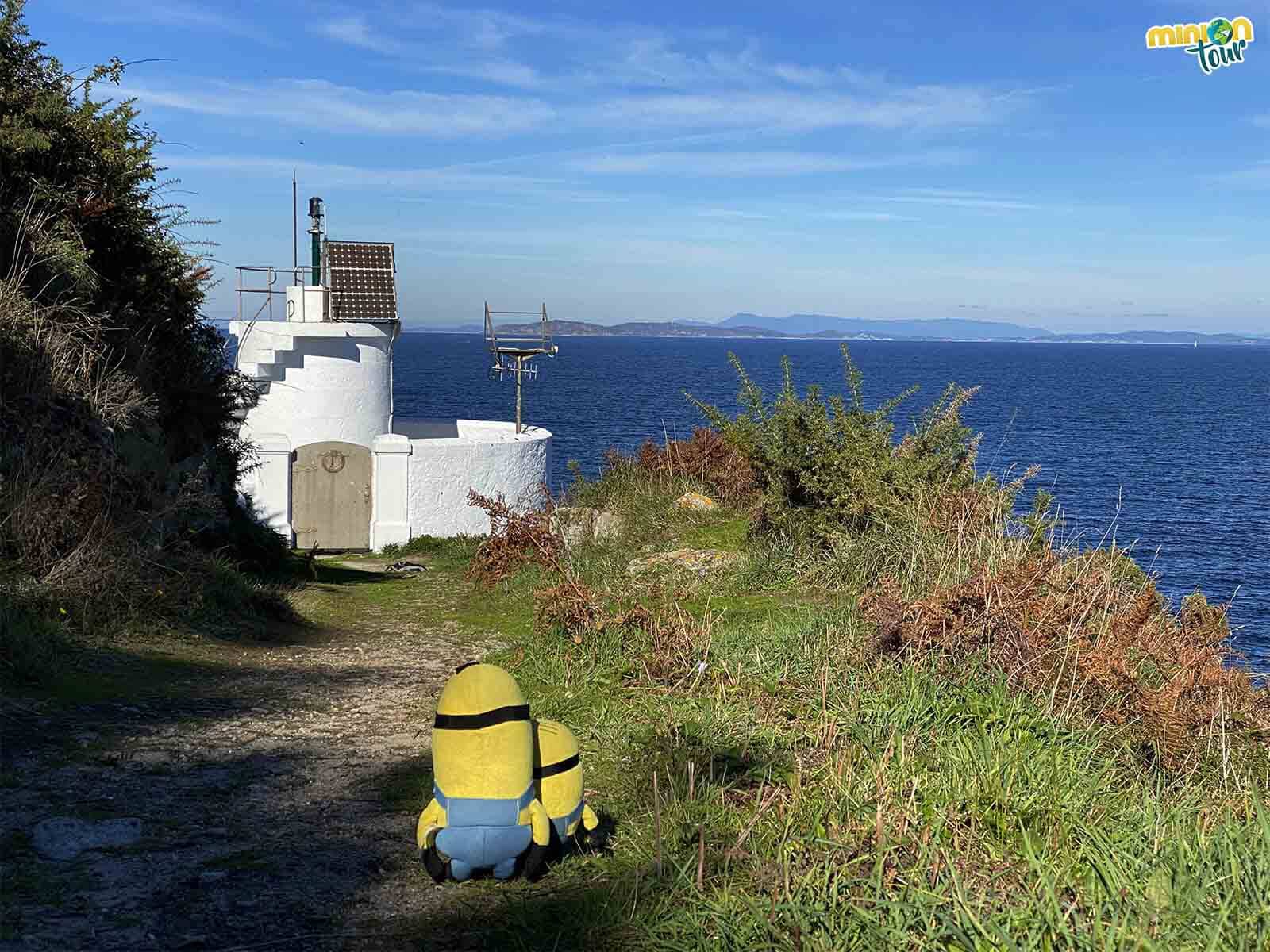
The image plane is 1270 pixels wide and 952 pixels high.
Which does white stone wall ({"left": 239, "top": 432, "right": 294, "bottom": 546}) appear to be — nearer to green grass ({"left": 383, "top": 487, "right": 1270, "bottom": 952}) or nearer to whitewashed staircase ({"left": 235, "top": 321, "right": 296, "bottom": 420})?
whitewashed staircase ({"left": 235, "top": 321, "right": 296, "bottom": 420})

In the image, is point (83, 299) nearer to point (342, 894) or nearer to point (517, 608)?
point (517, 608)

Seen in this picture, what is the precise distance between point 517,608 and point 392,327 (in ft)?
32.2

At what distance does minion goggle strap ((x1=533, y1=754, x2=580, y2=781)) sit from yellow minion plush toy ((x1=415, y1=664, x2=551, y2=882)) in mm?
105

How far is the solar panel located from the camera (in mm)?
21094

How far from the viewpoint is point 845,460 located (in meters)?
13.6

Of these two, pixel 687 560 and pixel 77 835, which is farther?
pixel 687 560

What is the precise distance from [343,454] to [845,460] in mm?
10040

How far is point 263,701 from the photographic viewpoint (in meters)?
7.49

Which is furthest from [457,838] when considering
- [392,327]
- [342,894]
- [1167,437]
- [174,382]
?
[1167,437]

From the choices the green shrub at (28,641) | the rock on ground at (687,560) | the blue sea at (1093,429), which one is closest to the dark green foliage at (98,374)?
the green shrub at (28,641)

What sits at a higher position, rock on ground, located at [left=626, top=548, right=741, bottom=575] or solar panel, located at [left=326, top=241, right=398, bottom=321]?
solar panel, located at [left=326, top=241, right=398, bottom=321]

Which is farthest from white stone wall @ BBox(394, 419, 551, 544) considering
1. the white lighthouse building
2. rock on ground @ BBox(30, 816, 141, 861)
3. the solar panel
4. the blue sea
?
rock on ground @ BBox(30, 816, 141, 861)

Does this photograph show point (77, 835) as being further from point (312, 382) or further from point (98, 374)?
point (312, 382)

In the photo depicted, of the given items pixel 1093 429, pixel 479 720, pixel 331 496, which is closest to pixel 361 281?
pixel 331 496
